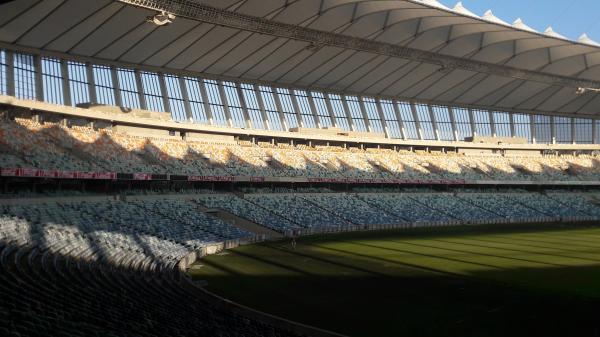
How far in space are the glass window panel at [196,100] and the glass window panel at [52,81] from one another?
1329 cm

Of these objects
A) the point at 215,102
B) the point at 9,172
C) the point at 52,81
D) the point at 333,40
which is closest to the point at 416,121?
Answer: the point at 215,102

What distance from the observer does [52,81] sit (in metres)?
49.5

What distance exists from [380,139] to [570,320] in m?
53.4

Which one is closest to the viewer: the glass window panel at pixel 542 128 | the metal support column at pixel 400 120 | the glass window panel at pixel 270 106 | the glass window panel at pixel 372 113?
the glass window panel at pixel 270 106

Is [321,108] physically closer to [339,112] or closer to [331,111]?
[331,111]

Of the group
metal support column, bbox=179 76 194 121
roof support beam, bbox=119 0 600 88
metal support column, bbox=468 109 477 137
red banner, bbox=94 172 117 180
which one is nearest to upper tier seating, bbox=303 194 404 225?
metal support column, bbox=179 76 194 121

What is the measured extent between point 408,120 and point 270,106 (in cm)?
2088

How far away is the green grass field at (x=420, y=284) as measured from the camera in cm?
2123

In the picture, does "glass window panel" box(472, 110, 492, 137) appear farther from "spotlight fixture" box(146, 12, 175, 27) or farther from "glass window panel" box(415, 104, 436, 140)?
"spotlight fixture" box(146, 12, 175, 27)

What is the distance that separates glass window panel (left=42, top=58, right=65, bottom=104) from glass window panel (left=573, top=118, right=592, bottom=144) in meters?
72.8

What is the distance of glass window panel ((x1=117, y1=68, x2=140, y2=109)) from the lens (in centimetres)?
5503

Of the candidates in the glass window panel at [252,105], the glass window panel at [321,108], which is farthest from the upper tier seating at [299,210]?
the glass window panel at [321,108]

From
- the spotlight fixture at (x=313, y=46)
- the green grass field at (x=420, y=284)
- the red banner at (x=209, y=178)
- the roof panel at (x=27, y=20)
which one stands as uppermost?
Result: the roof panel at (x=27, y=20)

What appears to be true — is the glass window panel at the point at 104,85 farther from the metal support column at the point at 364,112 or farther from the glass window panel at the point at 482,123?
the glass window panel at the point at 482,123
